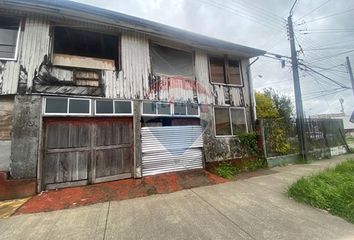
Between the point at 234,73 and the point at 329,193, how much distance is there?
279 inches

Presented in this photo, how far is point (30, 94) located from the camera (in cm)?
595

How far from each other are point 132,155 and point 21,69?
428 centimetres

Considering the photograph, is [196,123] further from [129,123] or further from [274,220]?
[274,220]

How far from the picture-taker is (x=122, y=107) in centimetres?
708

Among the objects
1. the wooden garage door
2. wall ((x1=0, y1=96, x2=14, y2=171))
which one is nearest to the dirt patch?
the wooden garage door

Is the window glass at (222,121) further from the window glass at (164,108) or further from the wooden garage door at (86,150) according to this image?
the wooden garage door at (86,150)

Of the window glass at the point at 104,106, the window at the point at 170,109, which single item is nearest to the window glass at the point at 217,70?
the window at the point at 170,109

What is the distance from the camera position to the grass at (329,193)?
411 centimetres

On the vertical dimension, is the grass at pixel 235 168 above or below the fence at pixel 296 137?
below

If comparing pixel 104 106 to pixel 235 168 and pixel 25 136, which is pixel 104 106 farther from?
pixel 235 168

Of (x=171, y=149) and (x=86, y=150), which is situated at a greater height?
(x=86, y=150)

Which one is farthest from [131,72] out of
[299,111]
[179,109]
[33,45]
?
[299,111]

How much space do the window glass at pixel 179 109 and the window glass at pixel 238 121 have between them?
264cm

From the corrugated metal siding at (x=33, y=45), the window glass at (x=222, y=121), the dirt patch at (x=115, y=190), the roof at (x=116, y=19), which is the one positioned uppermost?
the roof at (x=116, y=19)
